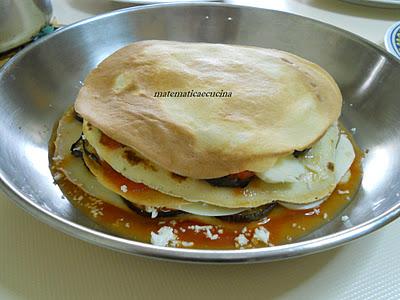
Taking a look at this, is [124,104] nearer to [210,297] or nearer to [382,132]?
[210,297]

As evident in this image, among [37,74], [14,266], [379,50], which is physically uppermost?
[379,50]

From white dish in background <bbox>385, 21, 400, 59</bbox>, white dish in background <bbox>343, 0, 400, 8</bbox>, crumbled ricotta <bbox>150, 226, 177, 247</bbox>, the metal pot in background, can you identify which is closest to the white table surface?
crumbled ricotta <bbox>150, 226, 177, 247</bbox>

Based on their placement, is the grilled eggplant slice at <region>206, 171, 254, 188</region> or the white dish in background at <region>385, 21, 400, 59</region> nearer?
the grilled eggplant slice at <region>206, 171, 254, 188</region>

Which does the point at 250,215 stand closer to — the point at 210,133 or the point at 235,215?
the point at 235,215

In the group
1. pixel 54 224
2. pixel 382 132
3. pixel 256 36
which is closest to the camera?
pixel 54 224

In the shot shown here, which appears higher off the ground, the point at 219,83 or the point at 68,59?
the point at 219,83

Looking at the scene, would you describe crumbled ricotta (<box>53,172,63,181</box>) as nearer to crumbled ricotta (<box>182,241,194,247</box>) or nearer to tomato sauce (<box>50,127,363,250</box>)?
tomato sauce (<box>50,127,363,250</box>)

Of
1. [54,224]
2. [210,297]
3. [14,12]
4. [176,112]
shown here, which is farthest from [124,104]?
[14,12]
